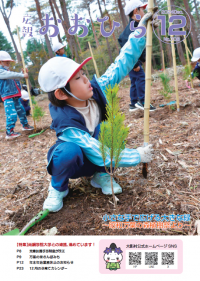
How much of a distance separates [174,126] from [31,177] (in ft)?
4.86

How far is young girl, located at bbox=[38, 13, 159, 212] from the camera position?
1119mm

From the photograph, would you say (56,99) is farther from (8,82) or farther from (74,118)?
(8,82)

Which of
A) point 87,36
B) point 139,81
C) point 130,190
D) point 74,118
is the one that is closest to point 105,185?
point 130,190

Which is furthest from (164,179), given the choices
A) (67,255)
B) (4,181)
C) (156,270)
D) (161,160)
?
(4,181)

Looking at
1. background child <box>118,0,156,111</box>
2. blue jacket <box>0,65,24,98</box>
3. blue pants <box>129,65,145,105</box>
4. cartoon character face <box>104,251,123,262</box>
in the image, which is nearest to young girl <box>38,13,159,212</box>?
cartoon character face <box>104,251,123,262</box>

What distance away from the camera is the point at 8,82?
3154 mm

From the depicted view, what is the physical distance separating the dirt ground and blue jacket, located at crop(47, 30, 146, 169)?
0.76 feet

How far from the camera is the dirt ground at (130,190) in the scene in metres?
1.05

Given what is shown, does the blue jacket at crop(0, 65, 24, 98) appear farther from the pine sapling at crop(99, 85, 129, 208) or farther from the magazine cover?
the pine sapling at crop(99, 85, 129, 208)

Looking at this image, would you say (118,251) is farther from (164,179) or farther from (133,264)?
(164,179)

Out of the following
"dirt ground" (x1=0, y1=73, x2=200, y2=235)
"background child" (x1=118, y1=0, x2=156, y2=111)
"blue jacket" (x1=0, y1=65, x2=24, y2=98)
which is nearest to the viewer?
"dirt ground" (x1=0, y1=73, x2=200, y2=235)

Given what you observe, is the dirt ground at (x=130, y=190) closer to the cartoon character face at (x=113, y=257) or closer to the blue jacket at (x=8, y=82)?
the cartoon character face at (x=113, y=257)

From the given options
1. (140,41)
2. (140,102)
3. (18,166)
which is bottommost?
(18,166)

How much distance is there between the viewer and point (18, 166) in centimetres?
215
